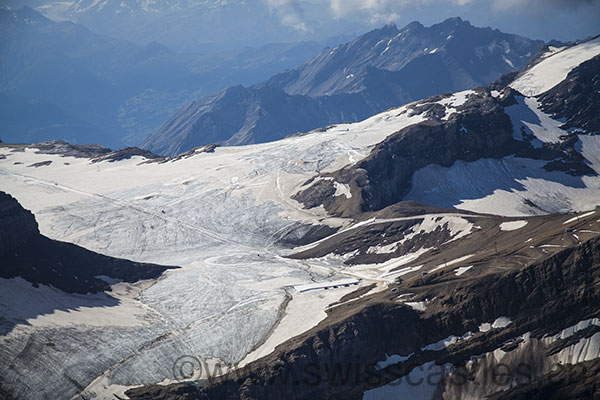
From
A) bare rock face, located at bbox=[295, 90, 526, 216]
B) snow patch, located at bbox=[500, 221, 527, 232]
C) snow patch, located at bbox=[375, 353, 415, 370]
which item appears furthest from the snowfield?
bare rock face, located at bbox=[295, 90, 526, 216]

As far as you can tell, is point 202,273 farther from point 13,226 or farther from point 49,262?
point 13,226

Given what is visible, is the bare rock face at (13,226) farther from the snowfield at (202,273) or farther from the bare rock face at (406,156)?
the bare rock face at (406,156)

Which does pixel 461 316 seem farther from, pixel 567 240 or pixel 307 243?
pixel 307 243

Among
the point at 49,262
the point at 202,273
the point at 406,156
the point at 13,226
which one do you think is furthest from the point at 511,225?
the point at 13,226

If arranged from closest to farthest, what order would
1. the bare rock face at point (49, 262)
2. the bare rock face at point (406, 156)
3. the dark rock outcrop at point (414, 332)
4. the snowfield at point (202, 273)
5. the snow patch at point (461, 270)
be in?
1. the dark rock outcrop at point (414, 332)
2. the snowfield at point (202, 273)
3. the snow patch at point (461, 270)
4. the bare rock face at point (49, 262)
5. the bare rock face at point (406, 156)

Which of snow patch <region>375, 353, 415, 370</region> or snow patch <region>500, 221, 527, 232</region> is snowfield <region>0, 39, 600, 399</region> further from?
snow patch <region>375, 353, 415, 370</region>

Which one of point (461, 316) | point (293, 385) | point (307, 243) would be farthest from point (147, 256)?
point (461, 316)

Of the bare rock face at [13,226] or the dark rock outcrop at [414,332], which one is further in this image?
the bare rock face at [13,226]

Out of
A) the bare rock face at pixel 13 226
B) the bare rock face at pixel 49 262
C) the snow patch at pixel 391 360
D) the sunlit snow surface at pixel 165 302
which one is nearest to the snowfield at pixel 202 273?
the sunlit snow surface at pixel 165 302
